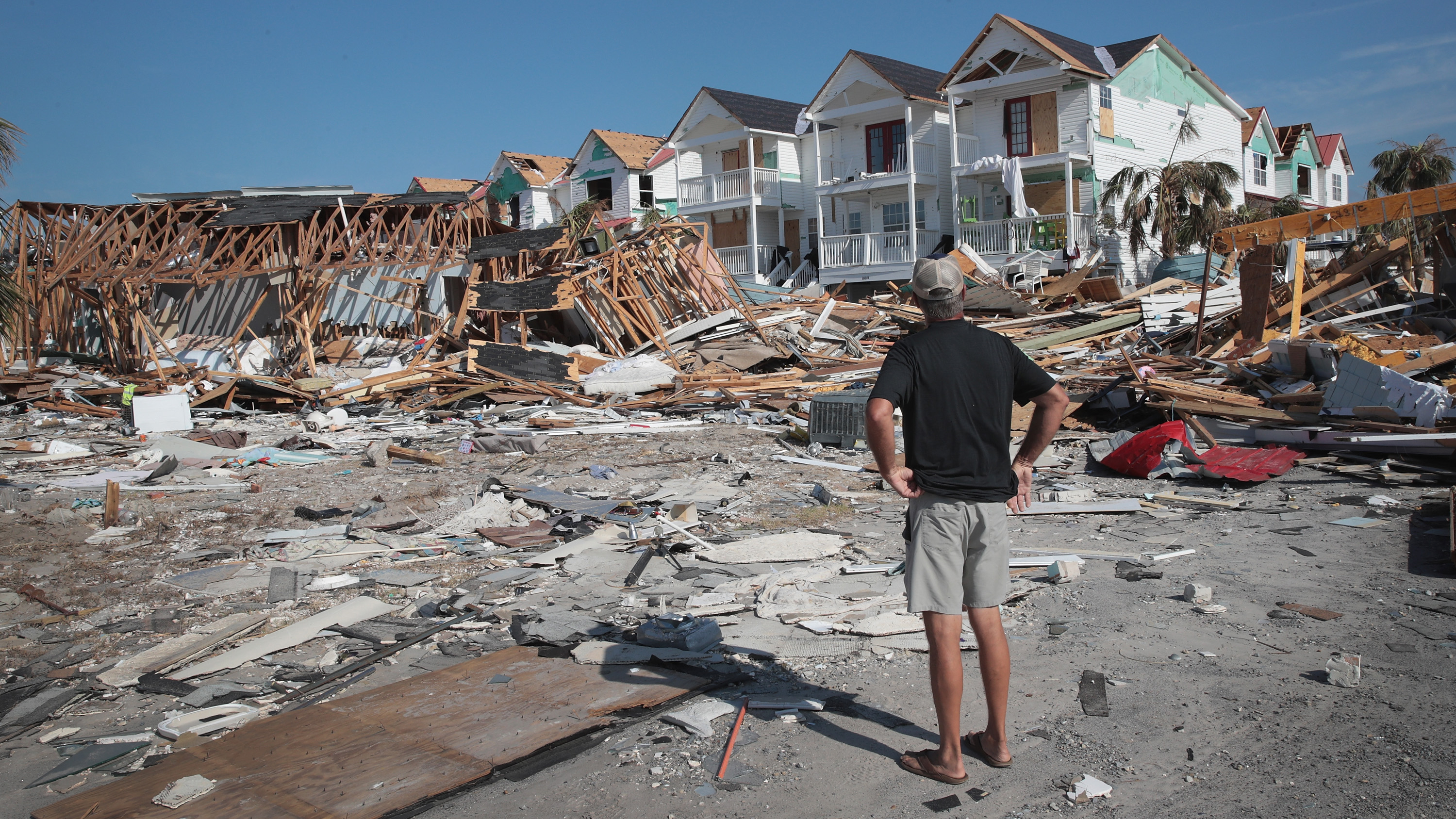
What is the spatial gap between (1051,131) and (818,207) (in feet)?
25.8

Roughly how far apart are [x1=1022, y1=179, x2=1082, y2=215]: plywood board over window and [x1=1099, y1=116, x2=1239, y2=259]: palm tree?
86cm

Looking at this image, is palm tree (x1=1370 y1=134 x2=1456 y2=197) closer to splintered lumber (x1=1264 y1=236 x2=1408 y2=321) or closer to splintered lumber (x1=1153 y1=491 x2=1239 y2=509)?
splintered lumber (x1=1264 y1=236 x2=1408 y2=321)

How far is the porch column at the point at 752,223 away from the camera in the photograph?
31.4 metres

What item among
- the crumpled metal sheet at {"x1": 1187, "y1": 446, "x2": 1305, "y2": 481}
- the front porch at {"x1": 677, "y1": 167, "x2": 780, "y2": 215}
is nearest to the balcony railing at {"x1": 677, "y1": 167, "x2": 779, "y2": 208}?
the front porch at {"x1": 677, "y1": 167, "x2": 780, "y2": 215}

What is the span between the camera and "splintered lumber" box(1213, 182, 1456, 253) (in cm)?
1060

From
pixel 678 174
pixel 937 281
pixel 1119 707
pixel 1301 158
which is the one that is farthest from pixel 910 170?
pixel 937 281

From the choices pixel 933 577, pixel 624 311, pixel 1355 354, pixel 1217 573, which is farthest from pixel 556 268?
pixel 933 577

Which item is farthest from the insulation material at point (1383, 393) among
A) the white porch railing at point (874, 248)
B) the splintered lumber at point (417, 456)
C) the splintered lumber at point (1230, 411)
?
the white porch railing at point (874, 248)

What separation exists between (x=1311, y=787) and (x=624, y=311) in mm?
15227

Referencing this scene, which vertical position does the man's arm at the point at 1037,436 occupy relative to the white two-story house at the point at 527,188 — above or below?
below

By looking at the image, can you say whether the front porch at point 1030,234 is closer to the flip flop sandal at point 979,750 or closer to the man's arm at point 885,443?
the flip flop sandal at point 979,750

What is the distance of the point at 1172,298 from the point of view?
1766cm

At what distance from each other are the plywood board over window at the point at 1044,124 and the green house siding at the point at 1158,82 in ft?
6.16

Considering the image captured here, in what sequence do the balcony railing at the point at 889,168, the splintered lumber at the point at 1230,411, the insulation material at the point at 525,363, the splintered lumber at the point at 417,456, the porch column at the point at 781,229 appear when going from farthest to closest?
1. the porch column at the point at 781,229
2. the balcony railing at the point at 889,168
3. the insulation material at the point at 525,363
4. the splintered lumber at the point at 417,456
5. the splintered lumber at the point at 1230,411
